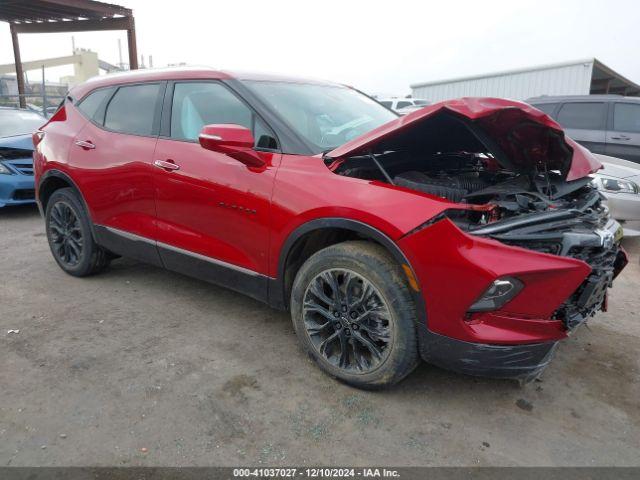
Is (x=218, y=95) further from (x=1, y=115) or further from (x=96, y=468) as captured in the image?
(x=1, y=115)

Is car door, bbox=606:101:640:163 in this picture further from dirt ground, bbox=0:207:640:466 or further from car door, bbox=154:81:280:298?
car door, bbox=154:81:280:298

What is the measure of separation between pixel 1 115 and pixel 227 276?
6.67 meters

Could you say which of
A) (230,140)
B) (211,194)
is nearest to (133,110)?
(211,194)

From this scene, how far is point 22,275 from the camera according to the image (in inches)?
172

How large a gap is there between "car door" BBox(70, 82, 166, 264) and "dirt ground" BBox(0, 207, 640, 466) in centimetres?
61

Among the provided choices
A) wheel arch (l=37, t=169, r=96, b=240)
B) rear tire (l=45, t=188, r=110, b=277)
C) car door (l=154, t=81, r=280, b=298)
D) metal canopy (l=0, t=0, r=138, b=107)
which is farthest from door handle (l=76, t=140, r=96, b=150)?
metal canopy (l=0, t=0, r=138, b=107)

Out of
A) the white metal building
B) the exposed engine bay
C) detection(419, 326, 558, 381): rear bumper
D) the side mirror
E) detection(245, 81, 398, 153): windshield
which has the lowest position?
detection(419, 326, 558, 381): rear bumper

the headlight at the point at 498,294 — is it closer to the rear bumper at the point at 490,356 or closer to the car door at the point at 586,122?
the rear bumper at the point at 490,356

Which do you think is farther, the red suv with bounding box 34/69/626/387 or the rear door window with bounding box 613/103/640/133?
the rear door window with bounding box 613/103/640/133

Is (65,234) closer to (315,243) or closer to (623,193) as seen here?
(315,243)

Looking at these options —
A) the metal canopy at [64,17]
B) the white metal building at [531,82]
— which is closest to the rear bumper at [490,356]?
the metal canopy at [64,17]

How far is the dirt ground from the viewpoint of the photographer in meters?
2.17

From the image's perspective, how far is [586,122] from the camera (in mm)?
7867

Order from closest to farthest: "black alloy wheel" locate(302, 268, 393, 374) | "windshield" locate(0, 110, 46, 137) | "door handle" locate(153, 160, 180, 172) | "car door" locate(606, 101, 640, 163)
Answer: "black alloy wheel" locate(302, 268, 393, 374)
"door handle" locate(153, 160, 180, 172)
"windshield" locate(0, 110, 46, 137)
"car door" locate(606, 101, 640, 163)
